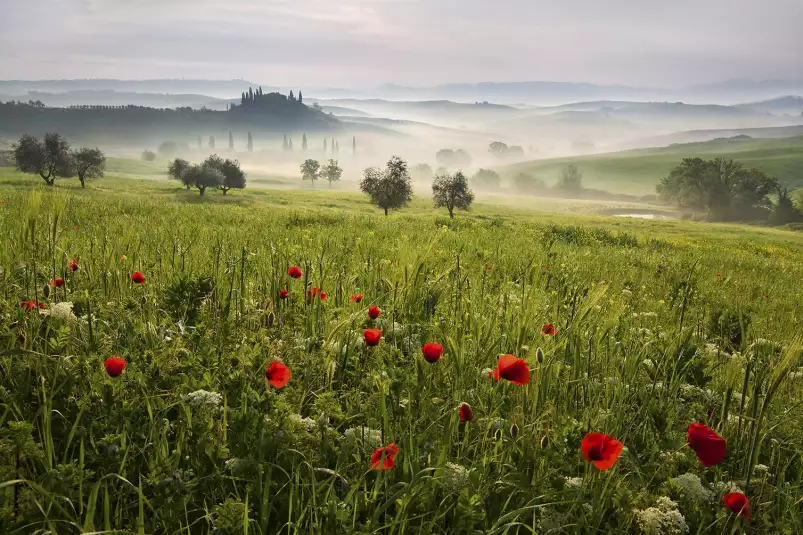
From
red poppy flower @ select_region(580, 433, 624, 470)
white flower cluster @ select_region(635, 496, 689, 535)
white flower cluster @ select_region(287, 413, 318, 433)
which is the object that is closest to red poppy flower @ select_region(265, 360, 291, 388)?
white flower cluster @ select_region(287, 413, 318, 433)

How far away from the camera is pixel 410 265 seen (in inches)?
164

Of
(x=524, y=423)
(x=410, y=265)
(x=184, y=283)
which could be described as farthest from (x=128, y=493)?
(x=410, y=265)

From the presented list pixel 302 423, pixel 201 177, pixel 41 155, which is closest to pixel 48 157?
pixel 41 155

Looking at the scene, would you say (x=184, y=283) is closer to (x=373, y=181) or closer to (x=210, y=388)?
(x=210, y=388)

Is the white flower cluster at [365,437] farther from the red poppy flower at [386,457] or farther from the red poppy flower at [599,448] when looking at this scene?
the red poppy flower at [599,448]

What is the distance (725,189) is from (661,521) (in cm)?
15490

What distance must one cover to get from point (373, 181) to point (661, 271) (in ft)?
204

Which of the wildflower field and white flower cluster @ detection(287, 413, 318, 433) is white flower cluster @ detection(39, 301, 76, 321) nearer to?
the wildflower field

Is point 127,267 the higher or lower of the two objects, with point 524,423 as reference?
higher

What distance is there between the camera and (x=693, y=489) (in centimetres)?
212

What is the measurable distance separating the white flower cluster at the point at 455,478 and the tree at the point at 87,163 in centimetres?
10189

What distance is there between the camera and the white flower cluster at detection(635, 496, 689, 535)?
192 cm

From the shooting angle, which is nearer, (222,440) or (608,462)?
(608,462)

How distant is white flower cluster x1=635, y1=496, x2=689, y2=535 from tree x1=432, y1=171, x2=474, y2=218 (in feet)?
257
